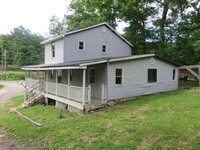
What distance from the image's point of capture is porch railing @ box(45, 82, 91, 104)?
28.7ft

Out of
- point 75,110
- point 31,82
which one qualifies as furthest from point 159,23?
point 31,82

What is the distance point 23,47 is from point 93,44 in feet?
120

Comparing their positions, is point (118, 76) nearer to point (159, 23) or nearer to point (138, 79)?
point (138, 79)

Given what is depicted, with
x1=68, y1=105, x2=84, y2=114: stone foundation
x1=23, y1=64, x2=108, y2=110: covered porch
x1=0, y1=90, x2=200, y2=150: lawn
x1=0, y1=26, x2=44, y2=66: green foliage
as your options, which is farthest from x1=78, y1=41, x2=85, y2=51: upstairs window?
→ x1=0, y1=26, x2=44, y2=66: green foliage

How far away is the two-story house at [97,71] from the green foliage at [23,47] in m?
31.5

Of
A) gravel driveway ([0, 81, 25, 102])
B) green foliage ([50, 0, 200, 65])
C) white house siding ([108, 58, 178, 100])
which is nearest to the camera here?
white house siding ([108, 58, 178, 100])

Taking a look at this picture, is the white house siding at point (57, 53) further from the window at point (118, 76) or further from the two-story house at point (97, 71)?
the window at point (118, 76)

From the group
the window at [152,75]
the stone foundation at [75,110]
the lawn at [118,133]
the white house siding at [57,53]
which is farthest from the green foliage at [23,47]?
the lawn at [118,133]

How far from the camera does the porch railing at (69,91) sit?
8758 millimetres

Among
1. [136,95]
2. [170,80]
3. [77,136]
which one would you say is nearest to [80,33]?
[136,95]

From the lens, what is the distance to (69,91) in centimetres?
998

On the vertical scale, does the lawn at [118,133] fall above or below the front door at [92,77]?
below

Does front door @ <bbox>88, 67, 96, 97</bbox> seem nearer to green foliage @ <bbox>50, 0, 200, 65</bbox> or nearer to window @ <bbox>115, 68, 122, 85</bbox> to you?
window @ <bbox>115, 68, 122, 85</bbox>

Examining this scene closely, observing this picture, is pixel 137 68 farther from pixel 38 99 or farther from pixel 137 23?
pixel 137 23
